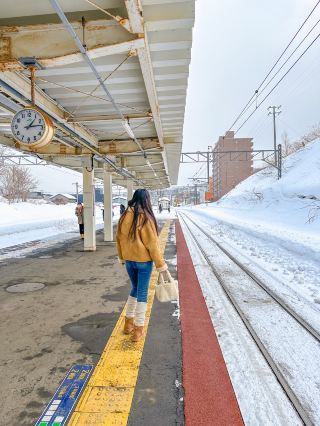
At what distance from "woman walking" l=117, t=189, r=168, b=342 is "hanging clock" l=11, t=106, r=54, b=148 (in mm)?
2524

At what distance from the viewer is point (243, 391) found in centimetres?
265

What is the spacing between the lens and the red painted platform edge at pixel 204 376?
7.68 ft

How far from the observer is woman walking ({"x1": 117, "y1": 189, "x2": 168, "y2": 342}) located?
360 cm

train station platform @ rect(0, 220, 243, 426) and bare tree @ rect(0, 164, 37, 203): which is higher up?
bare tree @ rect(0, 164, 37, 203)

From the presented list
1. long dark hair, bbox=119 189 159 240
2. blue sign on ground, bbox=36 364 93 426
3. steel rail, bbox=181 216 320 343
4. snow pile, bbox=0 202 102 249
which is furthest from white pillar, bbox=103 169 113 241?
blue sign on ground, bbox=36 364 93 426

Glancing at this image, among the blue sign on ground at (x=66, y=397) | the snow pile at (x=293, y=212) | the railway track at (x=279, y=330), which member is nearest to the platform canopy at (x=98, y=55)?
the blue sign on ground at (x=66, y=397)

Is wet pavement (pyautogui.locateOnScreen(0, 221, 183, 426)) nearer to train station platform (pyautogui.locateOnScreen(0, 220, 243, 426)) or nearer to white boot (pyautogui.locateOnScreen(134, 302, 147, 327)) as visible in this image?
train station platform (pyautogui.locateOnScreen(0, 220, 243, 426))

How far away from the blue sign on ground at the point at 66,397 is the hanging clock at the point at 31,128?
12.4 feet

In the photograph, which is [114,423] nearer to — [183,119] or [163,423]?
[163,423]

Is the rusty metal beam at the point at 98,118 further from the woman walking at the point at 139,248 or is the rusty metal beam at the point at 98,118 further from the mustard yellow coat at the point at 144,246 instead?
the mustard yellow coat at the point at 144,246

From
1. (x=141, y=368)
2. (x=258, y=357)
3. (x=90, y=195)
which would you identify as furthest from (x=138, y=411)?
(x=90, y=195)

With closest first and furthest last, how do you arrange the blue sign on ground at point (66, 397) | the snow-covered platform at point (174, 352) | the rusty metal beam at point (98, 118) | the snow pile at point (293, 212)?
the blue sign on ground at point (66, 397) < the snow-covered platform at point (174, 352) < the rusty metal beam at point (98, 118) < the snow pile at point (293, 212)

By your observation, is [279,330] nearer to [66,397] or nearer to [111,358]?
[111,358]

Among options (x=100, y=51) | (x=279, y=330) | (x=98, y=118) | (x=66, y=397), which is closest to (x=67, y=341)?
(x=66, y=397)
